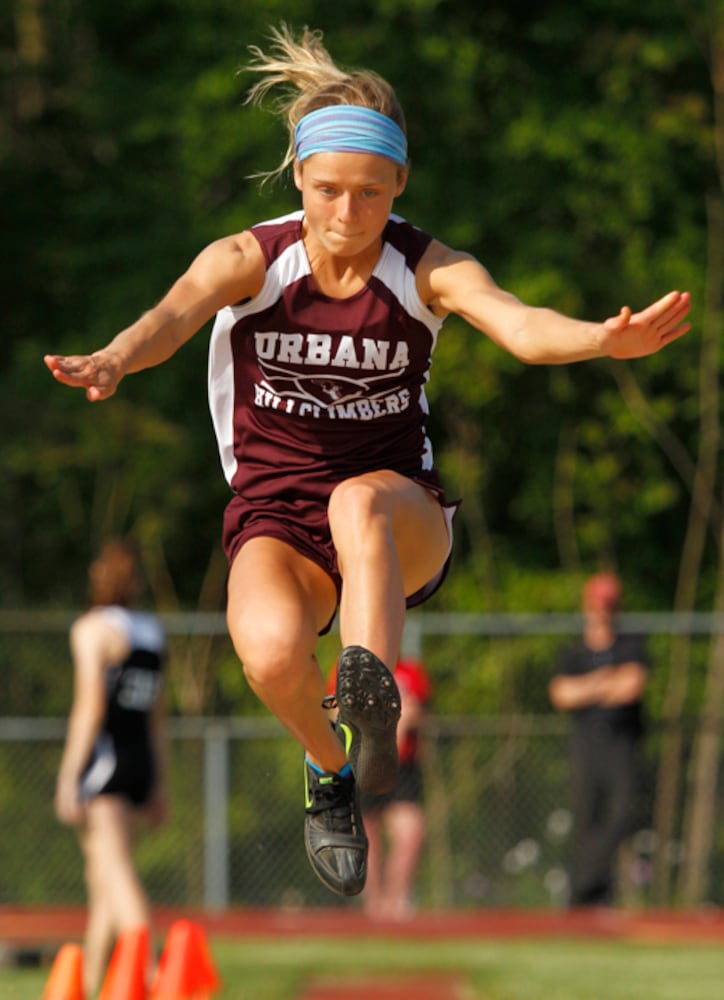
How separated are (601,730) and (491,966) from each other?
2.41 metres

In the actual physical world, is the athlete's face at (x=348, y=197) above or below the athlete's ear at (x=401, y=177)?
below

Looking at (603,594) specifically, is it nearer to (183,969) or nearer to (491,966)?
(491,966)

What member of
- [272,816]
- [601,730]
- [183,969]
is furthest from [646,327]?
[272,816]

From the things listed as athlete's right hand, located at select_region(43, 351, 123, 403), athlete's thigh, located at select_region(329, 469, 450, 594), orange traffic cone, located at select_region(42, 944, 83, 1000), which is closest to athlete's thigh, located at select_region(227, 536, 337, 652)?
athlete's thigh, located at select_region(329, 469, 450, 594)

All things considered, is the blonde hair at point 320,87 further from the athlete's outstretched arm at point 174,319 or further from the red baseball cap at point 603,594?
the red baseball cap at point 603,594

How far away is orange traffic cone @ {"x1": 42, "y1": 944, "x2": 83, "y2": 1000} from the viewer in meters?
6.10

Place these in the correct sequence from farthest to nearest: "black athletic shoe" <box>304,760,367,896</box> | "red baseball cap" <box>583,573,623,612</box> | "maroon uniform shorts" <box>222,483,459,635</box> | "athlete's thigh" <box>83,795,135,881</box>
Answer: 1. "red baseball cap" <box>583,573,623,612</box>
2. "athlete's thigh" <box>83,795,135,881</box>
3. "maroon uniform shorts" <box>222,483,459,635</box>
4. "black athletic shoe" <box>304,760,367,896</box>

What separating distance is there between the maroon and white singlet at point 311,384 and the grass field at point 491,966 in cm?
403

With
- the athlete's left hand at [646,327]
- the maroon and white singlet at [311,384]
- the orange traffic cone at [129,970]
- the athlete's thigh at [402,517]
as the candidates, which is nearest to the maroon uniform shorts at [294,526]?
the maroon and white singlet at [311,384]

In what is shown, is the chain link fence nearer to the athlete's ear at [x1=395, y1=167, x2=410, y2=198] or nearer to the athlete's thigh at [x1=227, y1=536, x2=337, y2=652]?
the athlete's thigh at [x1=227, y1=536, x2=337, y2=652]

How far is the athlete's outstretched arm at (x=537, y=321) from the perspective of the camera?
14.1ft

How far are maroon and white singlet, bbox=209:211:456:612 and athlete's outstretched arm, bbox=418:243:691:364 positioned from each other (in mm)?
86

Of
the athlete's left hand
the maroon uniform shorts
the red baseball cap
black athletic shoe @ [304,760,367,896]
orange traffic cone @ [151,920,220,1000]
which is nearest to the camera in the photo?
the athlete's left hand

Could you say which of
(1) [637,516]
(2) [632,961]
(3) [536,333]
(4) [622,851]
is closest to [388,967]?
(2) [632,961]
